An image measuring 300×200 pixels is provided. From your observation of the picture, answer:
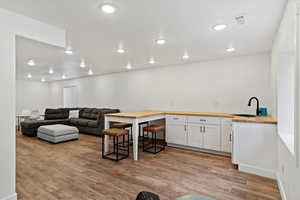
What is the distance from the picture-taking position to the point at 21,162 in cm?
322

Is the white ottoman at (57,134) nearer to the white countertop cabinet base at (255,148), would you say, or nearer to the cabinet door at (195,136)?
the cabinet door at (195,136)

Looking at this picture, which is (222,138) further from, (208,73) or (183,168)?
(208,73)

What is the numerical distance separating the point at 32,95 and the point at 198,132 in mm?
8853

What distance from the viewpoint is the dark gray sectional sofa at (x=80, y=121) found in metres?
5.49

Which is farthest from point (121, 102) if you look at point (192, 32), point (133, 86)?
point (192, 32)

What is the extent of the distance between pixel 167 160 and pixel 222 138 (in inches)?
53.6

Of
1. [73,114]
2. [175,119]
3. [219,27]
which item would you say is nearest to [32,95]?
[73,114]

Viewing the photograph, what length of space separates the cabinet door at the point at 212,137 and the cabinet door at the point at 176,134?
1.70 ft

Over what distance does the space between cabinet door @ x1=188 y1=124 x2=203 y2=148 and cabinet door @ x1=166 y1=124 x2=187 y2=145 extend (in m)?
0.13

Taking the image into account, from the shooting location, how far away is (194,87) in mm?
4559

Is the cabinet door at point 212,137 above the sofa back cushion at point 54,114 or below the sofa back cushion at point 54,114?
below

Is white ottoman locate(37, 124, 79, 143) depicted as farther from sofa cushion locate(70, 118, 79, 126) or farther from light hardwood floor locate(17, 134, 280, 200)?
sofa cushion locate(70, 118, 79, 126)

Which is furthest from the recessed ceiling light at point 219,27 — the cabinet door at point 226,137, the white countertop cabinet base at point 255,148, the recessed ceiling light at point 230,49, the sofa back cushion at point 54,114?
the sofa back cushion at point 54,114

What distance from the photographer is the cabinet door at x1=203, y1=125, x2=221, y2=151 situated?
12.0ft
